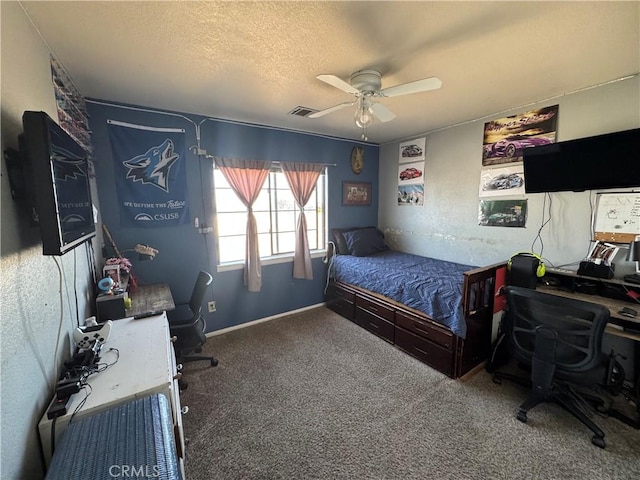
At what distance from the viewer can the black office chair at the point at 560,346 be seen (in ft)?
5.30

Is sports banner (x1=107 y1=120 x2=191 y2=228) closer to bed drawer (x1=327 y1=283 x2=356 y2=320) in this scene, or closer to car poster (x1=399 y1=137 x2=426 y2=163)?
bed drawer (x1=327 y1=283 x2=356 y2=320)

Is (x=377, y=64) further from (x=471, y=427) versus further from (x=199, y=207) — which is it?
(x=471, y=427)

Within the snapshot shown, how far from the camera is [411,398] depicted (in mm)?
2066

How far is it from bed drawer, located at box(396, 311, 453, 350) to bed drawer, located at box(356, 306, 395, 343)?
0.17 metres

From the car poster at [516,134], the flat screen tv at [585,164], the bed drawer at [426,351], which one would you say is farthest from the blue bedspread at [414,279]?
the car poster at [516,134]

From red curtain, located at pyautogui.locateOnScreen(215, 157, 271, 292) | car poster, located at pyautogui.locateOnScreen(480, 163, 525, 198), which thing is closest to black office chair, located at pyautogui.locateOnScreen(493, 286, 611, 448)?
car poster, located at pyautogui.locateOnScreen(480, 163, 525, 198)

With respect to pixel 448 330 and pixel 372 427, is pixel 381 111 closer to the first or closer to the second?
pixel 448 330

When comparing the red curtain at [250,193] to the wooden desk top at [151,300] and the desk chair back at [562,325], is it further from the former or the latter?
the desk chair back at [562,325]

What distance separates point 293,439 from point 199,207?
237 centimetres

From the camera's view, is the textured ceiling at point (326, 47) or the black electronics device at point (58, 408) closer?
the black electronics device at point (58, 408)

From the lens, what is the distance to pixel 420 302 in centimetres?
251

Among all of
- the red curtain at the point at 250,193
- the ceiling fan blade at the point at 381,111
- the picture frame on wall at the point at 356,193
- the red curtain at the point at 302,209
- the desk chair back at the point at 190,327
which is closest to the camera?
the ceiling fan blade at the point at 381,111

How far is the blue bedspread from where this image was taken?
7.46ft

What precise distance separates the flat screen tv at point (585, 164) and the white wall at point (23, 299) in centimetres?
348
